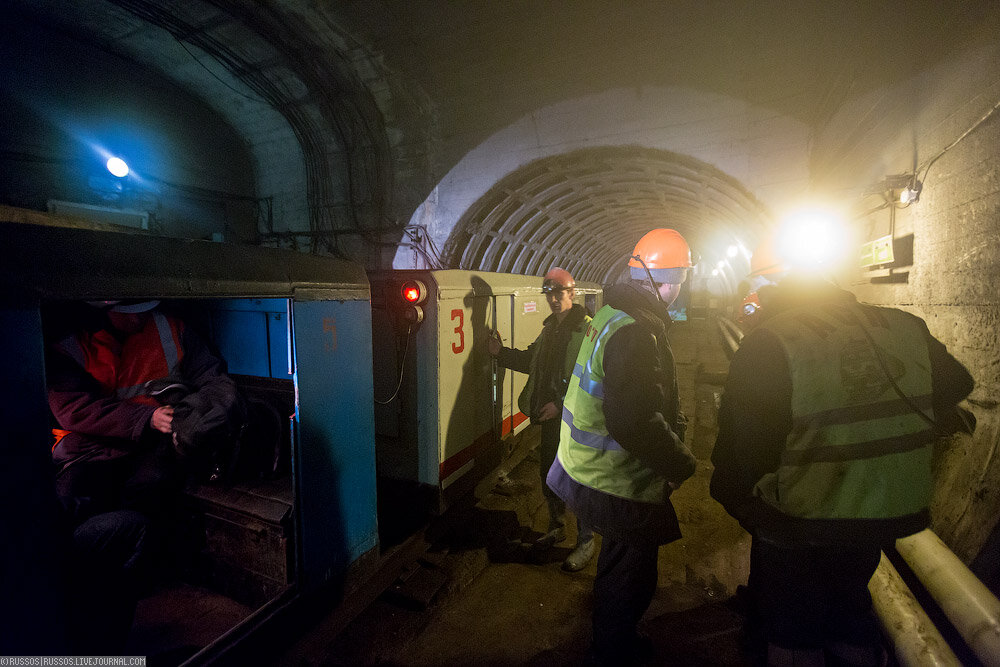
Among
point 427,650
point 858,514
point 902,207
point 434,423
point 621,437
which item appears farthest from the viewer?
point 434,423

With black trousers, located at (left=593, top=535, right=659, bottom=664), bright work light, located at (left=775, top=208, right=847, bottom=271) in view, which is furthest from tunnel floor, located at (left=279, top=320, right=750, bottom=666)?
bright work light, located at (left=775, top=208, right=847, bottom=271)

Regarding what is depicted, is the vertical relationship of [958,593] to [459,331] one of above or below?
below

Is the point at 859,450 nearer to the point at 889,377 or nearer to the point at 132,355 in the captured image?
the point at 889,377

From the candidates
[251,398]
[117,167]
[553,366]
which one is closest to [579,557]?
[553,366]

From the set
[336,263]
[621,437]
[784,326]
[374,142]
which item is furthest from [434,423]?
[374,142]

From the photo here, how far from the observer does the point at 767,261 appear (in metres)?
3.05

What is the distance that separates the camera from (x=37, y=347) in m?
1.36

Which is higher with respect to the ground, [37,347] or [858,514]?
[37,347]

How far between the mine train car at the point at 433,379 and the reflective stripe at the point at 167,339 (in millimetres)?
1537

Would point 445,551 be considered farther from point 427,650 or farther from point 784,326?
point 784,326

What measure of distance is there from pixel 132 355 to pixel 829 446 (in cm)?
370

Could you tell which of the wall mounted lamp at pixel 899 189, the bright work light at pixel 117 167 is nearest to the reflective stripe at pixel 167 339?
the wall mounted lamp at pixel 899 189

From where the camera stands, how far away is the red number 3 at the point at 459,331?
12.6 feet

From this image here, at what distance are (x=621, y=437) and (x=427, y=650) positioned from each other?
208 cm
